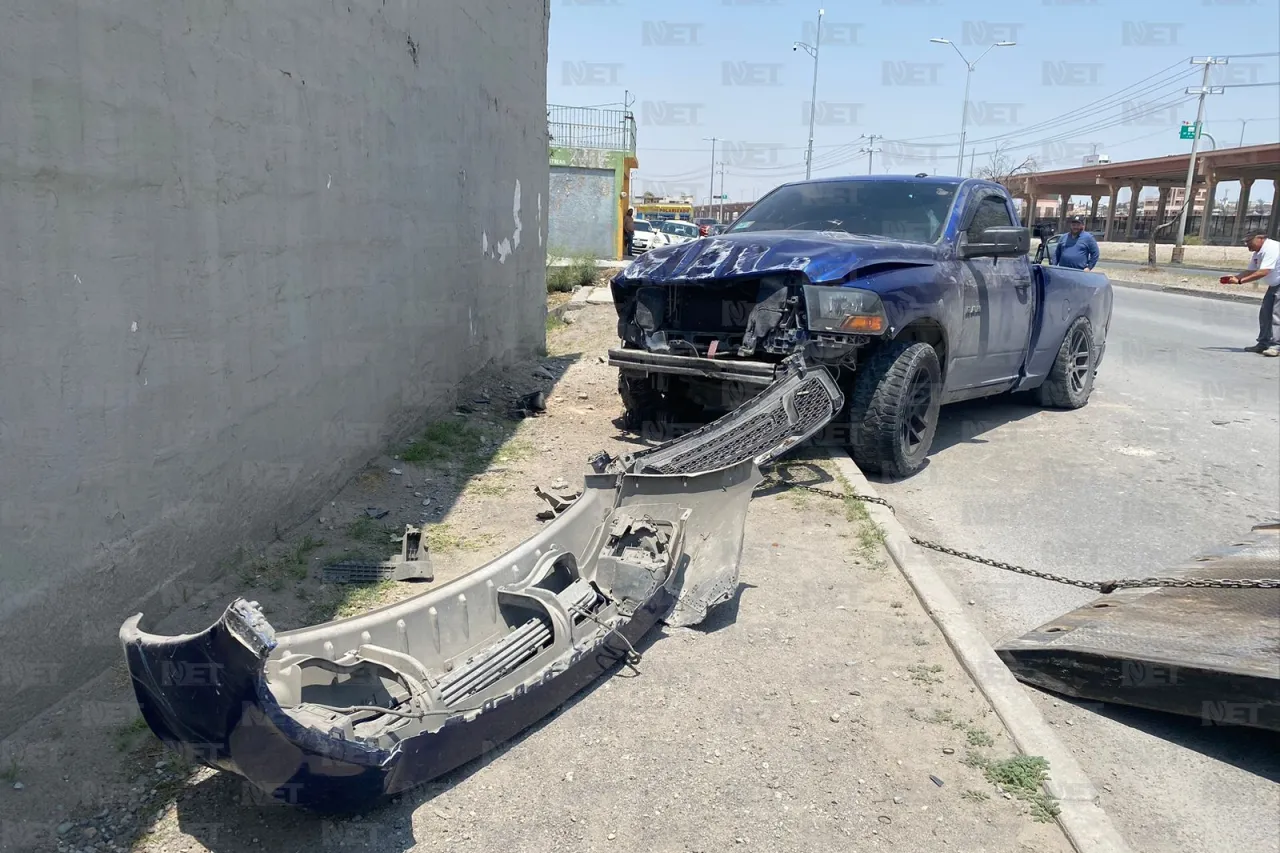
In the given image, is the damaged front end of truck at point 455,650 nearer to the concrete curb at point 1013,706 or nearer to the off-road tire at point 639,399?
the concrete curb at point 1013,706

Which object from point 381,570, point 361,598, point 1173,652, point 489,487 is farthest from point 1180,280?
point 361,598

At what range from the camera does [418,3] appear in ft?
21.5

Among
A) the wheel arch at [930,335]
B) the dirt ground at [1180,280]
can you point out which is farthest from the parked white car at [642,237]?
the wheel arch at [930,335]

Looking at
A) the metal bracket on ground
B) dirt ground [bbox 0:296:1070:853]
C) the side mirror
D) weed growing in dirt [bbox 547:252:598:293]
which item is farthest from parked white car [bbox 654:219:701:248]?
dirt ground [bbox 0:296:1070:853]

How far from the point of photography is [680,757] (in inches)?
122

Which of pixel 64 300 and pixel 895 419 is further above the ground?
pixel 64 300

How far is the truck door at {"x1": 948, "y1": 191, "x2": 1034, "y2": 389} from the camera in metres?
6.86

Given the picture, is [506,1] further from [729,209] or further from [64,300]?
[729,209]

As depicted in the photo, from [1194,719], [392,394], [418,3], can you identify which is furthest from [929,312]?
[418,3]

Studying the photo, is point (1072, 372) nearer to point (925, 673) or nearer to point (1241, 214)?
point (925, 673)

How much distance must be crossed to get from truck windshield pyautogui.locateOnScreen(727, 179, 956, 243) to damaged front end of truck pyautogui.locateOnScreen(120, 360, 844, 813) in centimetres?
253

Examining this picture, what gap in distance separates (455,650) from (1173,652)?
266cm

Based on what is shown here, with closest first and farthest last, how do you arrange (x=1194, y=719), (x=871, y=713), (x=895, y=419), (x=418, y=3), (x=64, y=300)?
(x=64, y=300)
(x=871, y=713)
(x=1194, y=719)
(x=895, y=419)
(x=418, y=3)

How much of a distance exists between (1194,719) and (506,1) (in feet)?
27.4
